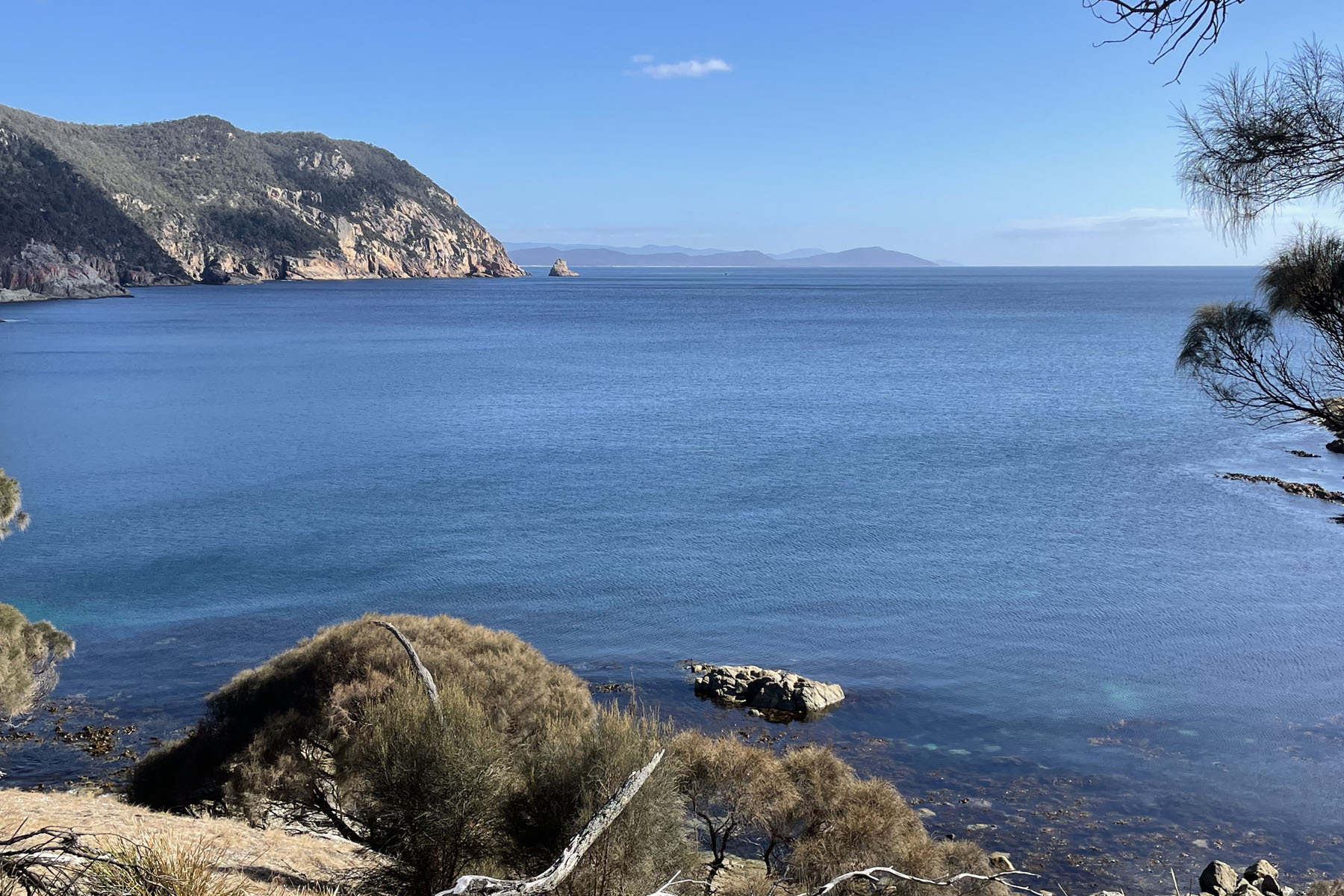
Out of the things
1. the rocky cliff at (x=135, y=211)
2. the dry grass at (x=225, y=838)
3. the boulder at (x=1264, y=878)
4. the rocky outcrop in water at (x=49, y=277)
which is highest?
the rocky cliff at (x=135, y=211)

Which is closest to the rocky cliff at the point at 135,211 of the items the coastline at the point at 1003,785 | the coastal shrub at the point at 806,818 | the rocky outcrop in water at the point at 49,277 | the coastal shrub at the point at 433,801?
the rocky outcrop in water at the point at 49,277

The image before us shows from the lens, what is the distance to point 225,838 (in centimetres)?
955

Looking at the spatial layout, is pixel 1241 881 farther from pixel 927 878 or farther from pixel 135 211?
pixel 135 211

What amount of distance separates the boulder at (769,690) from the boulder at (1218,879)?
685 centimetres

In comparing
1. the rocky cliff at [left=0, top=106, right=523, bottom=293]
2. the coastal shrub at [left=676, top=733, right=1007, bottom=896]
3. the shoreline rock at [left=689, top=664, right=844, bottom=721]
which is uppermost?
the rocky cliff at [left=0, top=106, right=523, bottom=293]

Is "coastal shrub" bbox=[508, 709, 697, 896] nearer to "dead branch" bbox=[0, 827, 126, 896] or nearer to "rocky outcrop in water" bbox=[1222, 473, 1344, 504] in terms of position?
"dead branch" bbox=[0, 827, 126, 896]

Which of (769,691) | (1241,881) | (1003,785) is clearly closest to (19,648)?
(769,691)

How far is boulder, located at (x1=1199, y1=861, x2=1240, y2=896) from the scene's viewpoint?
39.4ft

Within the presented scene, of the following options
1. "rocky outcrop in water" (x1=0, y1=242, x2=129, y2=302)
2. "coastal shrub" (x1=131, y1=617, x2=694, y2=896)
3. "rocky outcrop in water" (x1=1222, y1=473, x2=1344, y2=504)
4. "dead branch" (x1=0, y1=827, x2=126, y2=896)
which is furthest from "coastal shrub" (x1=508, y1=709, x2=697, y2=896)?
"rocky outcrop in water" (x1=0, y1=242, x2=129, y2=302)

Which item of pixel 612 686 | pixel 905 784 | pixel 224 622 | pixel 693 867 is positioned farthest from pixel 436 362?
pixel 693 867

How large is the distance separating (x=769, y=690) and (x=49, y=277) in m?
153

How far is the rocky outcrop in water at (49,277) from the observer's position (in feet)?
449

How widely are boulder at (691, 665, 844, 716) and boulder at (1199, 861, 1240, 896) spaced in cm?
685

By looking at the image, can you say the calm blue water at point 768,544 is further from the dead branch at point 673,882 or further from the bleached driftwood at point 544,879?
the bleached driftwood at point 544,879
